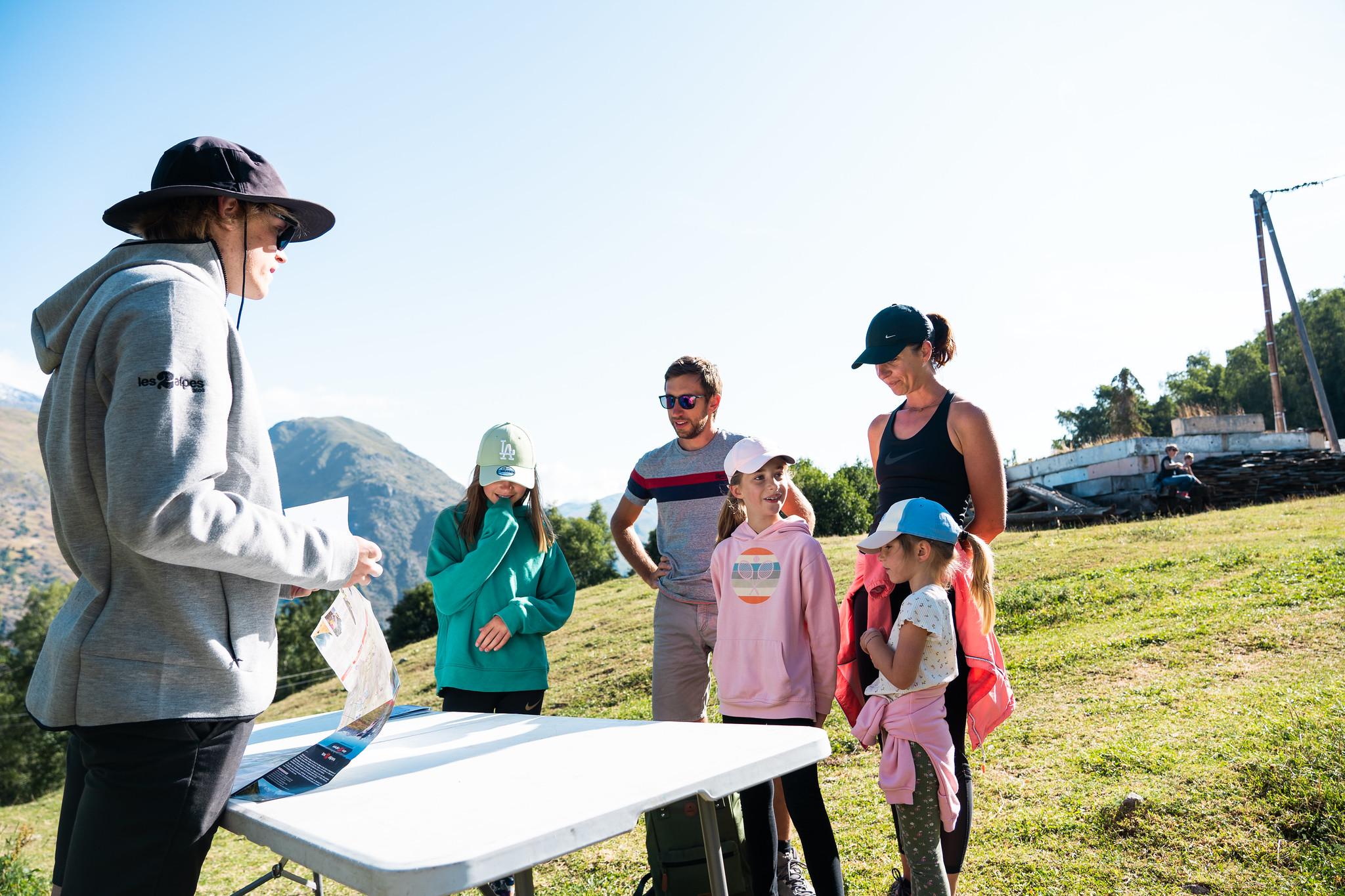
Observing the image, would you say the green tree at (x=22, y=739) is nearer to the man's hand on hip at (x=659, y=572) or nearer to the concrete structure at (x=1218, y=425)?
the man's hand on hip at (x=659, y=572)

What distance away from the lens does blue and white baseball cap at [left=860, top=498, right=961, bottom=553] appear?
9.84 ft

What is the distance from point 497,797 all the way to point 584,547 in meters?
54.0

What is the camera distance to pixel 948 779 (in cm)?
286

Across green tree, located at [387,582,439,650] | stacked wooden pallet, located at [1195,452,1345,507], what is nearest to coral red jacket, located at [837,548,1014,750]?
stacked wooden pallet, located at [1195,452,1345,507]

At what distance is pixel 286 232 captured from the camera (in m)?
2.13

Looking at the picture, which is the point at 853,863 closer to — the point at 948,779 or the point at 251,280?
the point at 948,779

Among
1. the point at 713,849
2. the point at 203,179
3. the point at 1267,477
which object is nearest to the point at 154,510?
the point at 203,179

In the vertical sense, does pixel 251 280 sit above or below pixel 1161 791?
above

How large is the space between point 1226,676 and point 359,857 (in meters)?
6.58

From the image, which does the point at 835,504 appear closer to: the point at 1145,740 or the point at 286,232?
the point at 1145,740

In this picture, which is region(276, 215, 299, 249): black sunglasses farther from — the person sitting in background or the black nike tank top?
the person sitting in background

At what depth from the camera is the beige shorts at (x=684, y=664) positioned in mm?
4082

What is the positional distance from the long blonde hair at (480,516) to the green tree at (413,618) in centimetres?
3100

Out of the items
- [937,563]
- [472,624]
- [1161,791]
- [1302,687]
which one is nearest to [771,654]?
[937,563]
